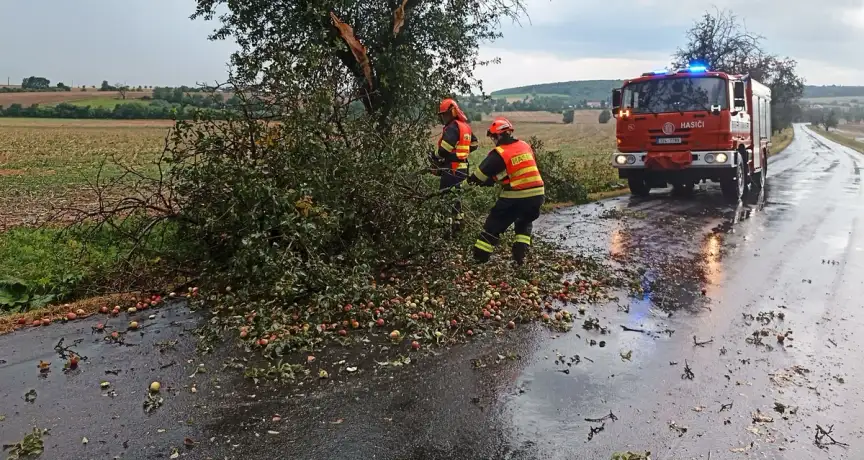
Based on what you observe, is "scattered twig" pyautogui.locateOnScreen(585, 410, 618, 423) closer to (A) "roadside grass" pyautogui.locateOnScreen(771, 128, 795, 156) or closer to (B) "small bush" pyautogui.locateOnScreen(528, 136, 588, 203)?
(B) "small bush" pyautogui.locateOnScreen(528, 136, 588, 203)

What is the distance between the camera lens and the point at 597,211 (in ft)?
42.4

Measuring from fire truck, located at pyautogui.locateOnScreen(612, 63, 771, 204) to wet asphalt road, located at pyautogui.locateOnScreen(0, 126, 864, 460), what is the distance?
6.77m

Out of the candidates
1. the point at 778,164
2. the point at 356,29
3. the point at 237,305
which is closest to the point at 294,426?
the point at 237,305

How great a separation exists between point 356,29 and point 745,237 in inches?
302

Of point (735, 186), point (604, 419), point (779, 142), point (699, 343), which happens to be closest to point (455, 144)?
point (699, 343)

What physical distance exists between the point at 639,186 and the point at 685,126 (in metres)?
2.49

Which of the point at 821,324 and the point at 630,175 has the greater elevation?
the point at 630,175

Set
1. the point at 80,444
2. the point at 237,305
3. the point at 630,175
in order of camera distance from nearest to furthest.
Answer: the point at 80,444 → the point at 237,305 → the point at 630,175

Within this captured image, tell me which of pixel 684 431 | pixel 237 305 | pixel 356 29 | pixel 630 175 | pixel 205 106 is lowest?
pixel 684 431

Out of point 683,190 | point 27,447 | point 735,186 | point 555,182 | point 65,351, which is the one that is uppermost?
point 555,182

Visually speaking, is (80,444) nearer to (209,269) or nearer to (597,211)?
(209,269)

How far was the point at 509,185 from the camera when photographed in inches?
288

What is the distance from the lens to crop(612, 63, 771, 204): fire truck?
1288 cm

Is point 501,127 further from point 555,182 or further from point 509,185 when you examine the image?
point 555,182
